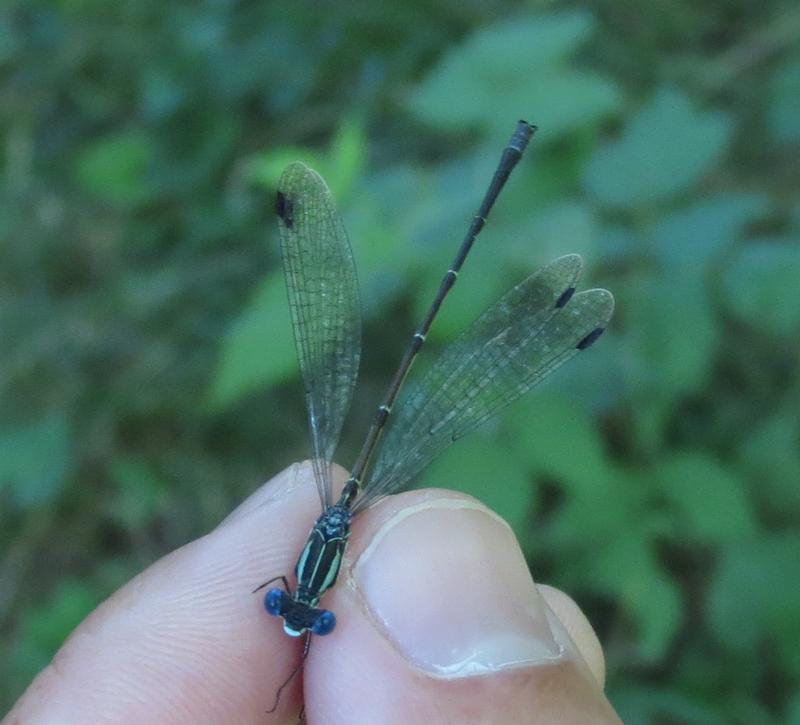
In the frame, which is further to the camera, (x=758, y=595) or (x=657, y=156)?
(x=657, y=156)

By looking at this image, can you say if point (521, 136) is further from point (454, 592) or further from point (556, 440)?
point (454, 592)

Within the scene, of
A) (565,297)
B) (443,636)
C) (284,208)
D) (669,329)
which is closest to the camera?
(443,636)

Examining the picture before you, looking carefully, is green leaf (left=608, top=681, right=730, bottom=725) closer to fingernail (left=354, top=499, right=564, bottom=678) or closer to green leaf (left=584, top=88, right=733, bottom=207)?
fingernail (left=354, top=499, right=564, bottom=678)

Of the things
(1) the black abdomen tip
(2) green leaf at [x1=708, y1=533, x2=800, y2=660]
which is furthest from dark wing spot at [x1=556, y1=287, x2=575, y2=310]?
(2) green leaf at [x1=708, y1=533, x2=800, y2=660]

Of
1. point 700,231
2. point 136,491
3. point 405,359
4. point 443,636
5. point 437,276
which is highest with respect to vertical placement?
point 700,231

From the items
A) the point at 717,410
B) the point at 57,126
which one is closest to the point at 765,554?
the point at 717,410

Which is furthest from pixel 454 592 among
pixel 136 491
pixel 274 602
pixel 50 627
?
pixel 136 491
